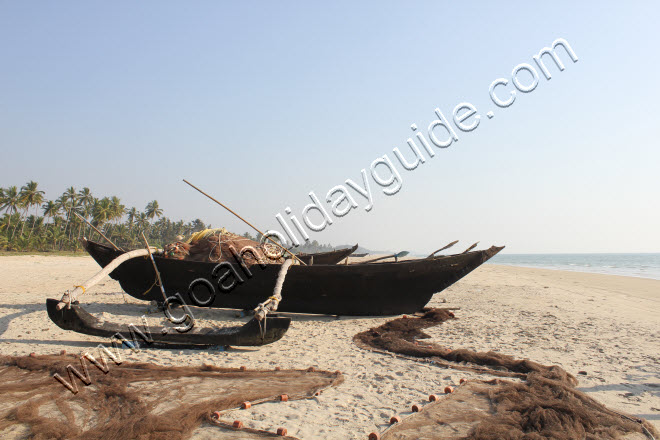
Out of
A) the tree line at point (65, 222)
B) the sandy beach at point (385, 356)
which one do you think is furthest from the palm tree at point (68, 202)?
the sandy beach at point (385, 356)

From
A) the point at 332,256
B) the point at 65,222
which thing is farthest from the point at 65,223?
the point at 332,256

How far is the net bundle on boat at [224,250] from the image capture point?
7.78 m

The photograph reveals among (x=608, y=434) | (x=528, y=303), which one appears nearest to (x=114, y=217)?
(x=528, y=303)

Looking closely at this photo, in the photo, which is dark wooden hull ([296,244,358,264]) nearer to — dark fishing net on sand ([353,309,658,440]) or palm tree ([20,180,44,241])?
dark fishing net on sand ([353,309,658,440])

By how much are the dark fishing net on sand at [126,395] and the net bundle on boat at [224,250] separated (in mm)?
3609

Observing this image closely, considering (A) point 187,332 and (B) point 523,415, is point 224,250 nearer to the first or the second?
Result: (A) point 187,332

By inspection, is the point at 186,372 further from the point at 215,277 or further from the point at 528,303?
the point at 528,303

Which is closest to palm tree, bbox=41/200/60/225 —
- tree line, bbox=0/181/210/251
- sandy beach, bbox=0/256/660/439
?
tree line, bbox=0/181/210/251

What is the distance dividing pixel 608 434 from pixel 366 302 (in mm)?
4968

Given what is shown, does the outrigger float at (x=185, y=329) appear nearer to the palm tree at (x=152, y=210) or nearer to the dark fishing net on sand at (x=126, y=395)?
the dark fishing net on sand at (x=126, y=395)

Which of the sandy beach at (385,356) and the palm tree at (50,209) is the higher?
the palm tree at (50,209)

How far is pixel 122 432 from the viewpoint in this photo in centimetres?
259

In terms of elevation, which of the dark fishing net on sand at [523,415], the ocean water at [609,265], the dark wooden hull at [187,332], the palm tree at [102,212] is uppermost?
the palm tree at [102,212]

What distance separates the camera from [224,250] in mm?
7887
